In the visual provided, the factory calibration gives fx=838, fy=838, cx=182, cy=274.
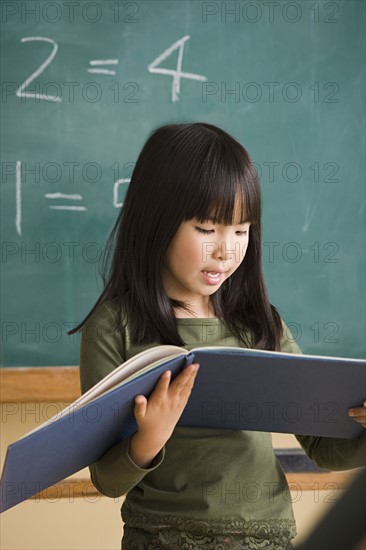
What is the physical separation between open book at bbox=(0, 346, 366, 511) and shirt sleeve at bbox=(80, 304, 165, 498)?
3 cm

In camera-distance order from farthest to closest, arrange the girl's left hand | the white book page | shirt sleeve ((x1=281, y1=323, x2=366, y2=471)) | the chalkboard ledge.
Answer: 1. the chalkboard ledge
2. shirt sleeve ((x1=281, y1=323, x2=366, y2=471))
3. the girl's left hand
4. the white book page

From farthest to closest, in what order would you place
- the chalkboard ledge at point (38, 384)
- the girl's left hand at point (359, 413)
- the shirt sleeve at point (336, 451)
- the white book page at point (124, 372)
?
the chalkboard ledge at point (38, 384) → the shirt sleeve at point (336, 451) → the girl's left hand at point (359, 413) → the white book page at point (124, 372)

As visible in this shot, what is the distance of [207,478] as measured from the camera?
4.03 feet

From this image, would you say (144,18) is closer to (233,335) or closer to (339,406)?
(233,335)

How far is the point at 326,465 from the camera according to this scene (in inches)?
51.3

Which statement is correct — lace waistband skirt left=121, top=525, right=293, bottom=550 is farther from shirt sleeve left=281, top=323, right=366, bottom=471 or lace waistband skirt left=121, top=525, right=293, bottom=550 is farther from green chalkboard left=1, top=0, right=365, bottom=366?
green chalkboard left=1, top=0, right=365, bottom=366

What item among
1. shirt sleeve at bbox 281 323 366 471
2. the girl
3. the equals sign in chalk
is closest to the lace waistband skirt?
the girl

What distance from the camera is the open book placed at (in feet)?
3.23

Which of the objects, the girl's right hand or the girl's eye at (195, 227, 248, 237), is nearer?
Answer: the girl's right hand

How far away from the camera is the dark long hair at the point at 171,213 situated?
4.15 feet

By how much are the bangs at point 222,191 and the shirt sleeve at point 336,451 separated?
9.9 inches

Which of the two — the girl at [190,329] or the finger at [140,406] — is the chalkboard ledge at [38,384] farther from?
the finger at [140,406]

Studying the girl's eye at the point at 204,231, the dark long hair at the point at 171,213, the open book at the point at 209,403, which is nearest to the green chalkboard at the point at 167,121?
the dark long hair at the point at 171,213

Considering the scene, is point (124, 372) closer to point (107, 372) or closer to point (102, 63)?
point (107, 372)
